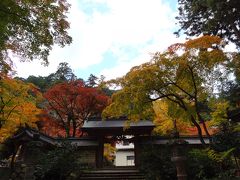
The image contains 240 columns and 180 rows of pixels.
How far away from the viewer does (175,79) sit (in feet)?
44.8

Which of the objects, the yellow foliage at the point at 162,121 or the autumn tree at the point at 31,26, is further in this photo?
the yellow foliage at the point at 162,121

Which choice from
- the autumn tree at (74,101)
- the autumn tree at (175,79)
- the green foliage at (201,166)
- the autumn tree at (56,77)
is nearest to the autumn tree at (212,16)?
the autumn tree at (175,79)

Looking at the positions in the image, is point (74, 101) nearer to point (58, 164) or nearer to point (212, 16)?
point (58, 164)

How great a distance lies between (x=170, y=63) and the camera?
12.9 meters

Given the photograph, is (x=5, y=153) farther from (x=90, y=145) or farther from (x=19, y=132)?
(x=90, y=145)

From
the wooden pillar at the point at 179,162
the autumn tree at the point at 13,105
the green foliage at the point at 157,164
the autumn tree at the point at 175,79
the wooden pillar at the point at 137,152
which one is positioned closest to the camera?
the wooden pillar at the point at 179,162

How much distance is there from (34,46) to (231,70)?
27.8 ft

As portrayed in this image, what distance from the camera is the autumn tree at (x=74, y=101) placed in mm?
28453

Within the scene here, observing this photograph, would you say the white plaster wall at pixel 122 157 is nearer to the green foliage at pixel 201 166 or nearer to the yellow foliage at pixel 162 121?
the yellow foliage at pixel 162 121

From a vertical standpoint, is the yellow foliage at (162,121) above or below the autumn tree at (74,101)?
below

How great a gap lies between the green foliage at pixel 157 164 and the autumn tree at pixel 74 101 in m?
12.2

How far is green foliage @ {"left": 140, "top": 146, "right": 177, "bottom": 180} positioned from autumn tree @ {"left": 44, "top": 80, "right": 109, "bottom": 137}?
12.2 metres

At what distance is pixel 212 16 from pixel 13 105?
11741 mm

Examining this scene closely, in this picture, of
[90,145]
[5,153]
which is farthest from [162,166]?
[5,153]
